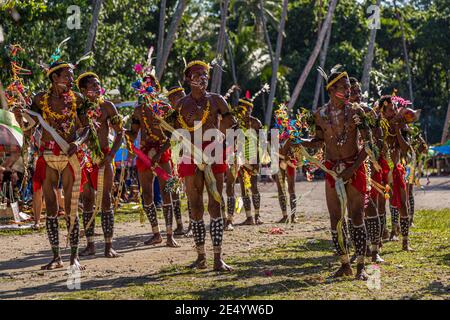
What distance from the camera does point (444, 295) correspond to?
7.25m

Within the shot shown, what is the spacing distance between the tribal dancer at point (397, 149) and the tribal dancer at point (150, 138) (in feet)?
9.88

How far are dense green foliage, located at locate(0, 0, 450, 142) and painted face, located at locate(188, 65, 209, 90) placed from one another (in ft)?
43.6

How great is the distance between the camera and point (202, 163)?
910 cm

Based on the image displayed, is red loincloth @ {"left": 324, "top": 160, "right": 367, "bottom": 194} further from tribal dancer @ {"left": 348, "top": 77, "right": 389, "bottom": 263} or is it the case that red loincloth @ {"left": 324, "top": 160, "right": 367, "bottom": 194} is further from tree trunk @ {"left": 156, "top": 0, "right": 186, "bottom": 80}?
tree trunk @ {"left": 156, "top": 0, "right": 186, "bottom": 80}

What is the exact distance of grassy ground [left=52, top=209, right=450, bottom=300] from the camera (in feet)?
24.4

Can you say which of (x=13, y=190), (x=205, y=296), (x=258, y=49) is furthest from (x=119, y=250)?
(x=258, y=49)

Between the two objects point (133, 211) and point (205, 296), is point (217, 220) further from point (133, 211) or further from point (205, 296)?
point (133, 211)

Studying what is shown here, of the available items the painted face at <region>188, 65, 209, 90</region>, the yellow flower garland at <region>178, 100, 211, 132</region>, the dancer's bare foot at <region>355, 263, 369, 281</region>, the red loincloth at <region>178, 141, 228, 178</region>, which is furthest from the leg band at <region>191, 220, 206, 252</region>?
the dancer's bare foot at <region>355, 263, 369, 281</region>

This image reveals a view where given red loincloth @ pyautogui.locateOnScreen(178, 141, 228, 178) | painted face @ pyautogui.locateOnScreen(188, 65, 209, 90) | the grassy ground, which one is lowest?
the grassy ground

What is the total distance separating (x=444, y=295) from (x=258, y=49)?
131ft

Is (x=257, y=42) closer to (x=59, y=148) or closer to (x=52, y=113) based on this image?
(x=52, y=113)

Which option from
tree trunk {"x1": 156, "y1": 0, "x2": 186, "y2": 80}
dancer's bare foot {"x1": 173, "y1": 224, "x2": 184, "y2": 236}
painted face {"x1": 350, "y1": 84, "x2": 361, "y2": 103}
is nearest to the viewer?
painted face {"x1": 350, "y1": 84, "x2": 361, "y2": 103}

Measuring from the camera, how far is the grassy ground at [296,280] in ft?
24.4

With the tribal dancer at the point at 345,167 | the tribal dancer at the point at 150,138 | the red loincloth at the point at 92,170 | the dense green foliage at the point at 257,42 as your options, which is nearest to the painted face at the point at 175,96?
the tribal dancer at the point at 150,138
